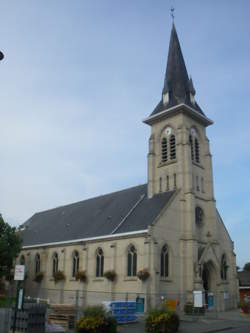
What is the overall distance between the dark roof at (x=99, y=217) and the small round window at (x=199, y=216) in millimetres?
3334

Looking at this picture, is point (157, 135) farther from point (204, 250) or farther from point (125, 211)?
point (204, 250)

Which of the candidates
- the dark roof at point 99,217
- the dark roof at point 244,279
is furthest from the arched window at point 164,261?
the dark roof at point 244,279

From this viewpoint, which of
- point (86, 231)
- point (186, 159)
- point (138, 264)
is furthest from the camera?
point (86, 231)

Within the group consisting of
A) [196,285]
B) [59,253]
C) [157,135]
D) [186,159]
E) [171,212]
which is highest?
[157,135]

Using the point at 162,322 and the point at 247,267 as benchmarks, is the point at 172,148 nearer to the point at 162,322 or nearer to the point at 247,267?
the point at 162,322

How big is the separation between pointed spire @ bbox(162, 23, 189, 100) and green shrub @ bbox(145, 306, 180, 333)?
25.8 m

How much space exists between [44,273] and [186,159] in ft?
65.4

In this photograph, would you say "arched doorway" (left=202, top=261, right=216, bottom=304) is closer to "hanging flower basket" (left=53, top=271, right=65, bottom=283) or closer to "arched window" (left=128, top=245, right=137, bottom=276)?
"arched window" (left=128, top=245, right=137, bottom=276)

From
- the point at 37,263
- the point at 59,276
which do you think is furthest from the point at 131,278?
the point at 37,263

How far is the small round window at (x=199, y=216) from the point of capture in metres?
34.8

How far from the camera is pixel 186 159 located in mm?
35375

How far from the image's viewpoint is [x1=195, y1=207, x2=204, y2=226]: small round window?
34781 millimetres

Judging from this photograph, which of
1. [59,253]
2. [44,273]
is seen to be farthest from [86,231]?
[44,273]

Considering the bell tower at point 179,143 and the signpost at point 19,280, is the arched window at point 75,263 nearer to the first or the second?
the bell tower at point 179,143
